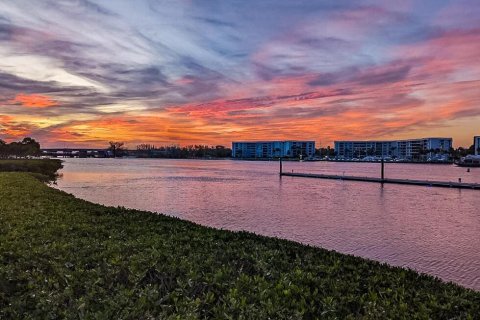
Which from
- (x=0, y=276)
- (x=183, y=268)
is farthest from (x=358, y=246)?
(x=0, y=276)

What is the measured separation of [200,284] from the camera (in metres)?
5.64

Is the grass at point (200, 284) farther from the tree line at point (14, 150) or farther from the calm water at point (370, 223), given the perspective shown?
the tree line at point (14, 150)

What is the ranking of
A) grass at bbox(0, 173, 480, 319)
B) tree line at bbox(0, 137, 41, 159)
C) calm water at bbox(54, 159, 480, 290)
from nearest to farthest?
grass at bbox(0, 173, 480, 319) → calm water at bbox(54, 159, 480, 290) → tree line at bbox(0, 137, 41, 159)

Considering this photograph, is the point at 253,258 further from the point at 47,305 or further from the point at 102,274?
the point at 47,305

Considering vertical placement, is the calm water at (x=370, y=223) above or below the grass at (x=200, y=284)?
below

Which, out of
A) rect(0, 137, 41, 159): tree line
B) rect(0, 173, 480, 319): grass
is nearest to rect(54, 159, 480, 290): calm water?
rect(0, 173, 480, 319): grass

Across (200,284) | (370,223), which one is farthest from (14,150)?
(200,284)

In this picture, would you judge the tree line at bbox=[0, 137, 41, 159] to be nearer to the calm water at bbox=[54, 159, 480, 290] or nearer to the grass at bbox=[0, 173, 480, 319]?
the calm water at bbox=[54, 159, 480, 290]

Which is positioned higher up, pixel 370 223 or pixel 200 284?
pixel 200 284

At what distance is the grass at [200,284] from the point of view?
189 inches

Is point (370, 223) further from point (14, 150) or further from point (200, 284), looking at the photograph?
point (14, 150)

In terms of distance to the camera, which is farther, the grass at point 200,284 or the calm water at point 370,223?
the calm water at point 370,223

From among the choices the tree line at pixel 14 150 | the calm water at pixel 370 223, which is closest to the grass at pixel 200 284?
the calm water at pixel 370 223

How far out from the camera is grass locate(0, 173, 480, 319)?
479cm
